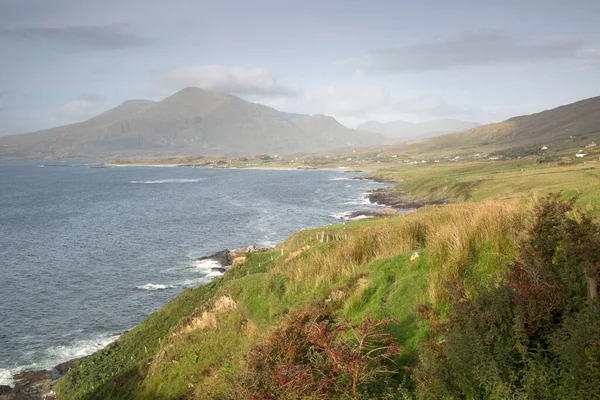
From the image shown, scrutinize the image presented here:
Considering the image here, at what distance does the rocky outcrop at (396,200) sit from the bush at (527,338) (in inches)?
3068

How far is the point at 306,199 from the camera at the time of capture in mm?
114125

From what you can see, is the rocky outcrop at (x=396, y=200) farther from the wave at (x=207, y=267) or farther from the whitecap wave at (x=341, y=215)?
the wave at (x=207, y=267)

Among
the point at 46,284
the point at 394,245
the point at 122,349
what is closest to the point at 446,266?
the point at 394,245

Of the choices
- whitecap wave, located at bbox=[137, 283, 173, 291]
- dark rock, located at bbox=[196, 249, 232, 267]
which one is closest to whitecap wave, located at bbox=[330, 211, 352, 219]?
dark rock, located at bbox=[196, 249, 232, 267]

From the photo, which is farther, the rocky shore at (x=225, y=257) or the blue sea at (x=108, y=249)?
the rocky shore at (x=225, y=257)

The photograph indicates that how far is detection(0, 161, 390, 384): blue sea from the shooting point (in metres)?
37.0

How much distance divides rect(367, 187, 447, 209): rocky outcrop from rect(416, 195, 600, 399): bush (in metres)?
77.9

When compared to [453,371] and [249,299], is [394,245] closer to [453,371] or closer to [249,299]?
[249,299]

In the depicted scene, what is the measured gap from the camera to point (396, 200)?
99.7 meters

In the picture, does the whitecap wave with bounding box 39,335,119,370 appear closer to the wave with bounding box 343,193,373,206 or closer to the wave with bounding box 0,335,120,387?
the wave with bounding box 0,335,120,387

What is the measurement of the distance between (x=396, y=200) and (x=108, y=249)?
62.3 metres

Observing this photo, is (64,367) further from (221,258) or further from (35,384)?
(221,258)

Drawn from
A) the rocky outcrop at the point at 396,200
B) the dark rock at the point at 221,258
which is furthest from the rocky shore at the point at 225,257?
the rocky outcrop at the point at 396,200

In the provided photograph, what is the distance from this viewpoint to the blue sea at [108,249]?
121 feet
